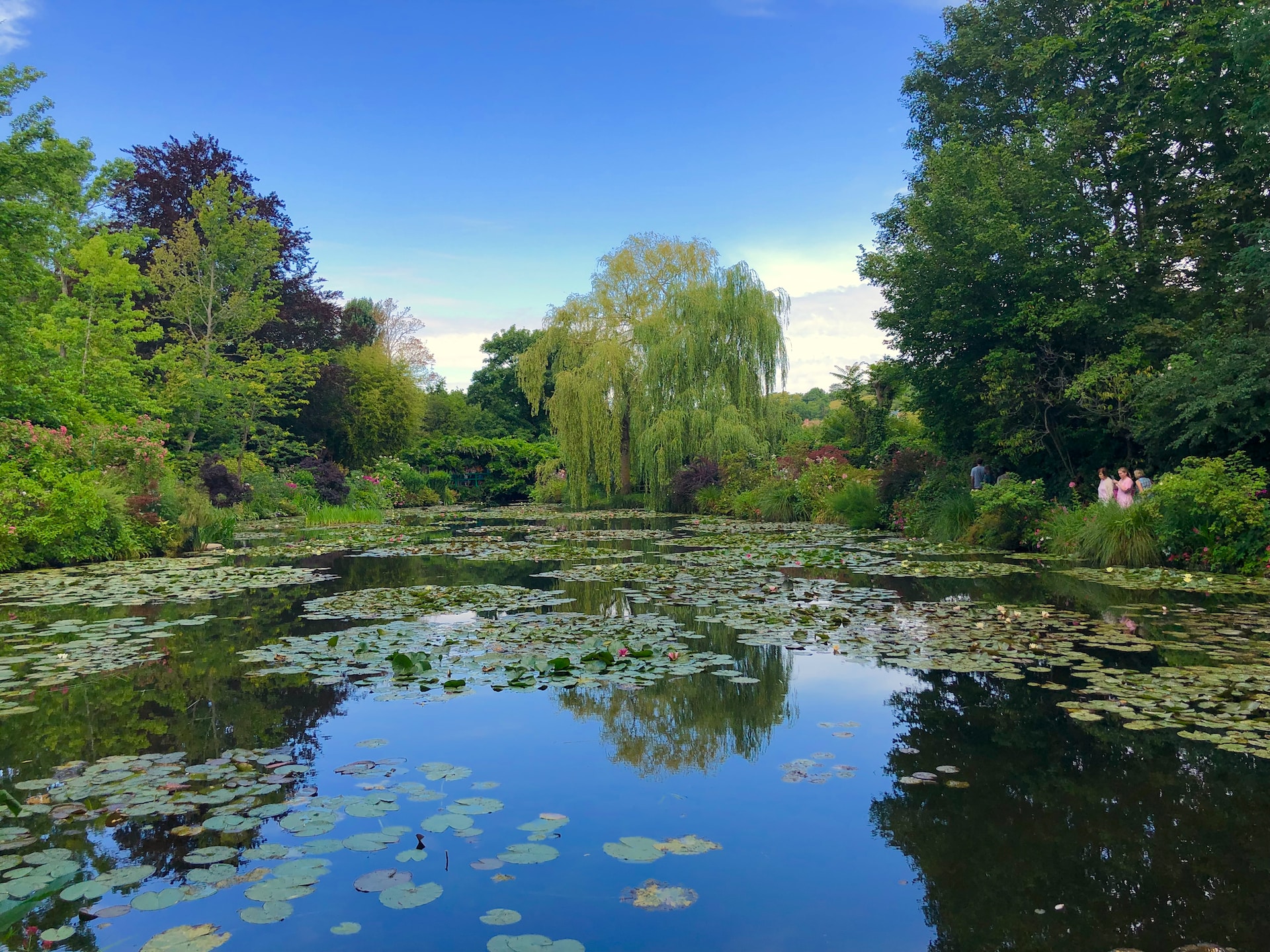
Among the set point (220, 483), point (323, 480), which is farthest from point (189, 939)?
point (323, 480)

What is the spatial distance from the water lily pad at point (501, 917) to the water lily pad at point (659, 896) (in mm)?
347

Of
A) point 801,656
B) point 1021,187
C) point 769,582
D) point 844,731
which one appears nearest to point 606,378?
point 1021,187

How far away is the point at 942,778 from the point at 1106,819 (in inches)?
24.7

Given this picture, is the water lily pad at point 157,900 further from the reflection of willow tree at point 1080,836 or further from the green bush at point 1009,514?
the green bush at point 1009,514

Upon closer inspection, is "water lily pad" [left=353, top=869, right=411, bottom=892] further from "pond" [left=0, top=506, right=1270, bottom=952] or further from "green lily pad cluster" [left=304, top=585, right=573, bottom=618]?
"green lily pad cluster" [left=304, top=585, right=573, bottom=618]

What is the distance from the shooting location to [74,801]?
3.17m

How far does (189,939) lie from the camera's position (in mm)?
2238

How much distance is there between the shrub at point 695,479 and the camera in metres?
23.3

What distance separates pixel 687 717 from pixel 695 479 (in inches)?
760

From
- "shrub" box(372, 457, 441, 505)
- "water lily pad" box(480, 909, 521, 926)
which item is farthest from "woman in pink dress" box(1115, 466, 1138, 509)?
"shrub" box(372, 457, 441, 505)

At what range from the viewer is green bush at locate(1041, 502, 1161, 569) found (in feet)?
33.1

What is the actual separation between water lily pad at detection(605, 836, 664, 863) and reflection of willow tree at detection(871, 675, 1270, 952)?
89 centimetres

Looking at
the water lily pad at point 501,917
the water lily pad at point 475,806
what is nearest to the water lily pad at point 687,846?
the water lily pad at point 501,917

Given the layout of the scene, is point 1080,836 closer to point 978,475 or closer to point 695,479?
point 978,475
